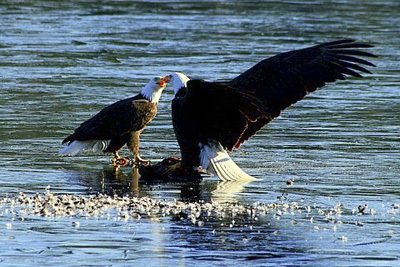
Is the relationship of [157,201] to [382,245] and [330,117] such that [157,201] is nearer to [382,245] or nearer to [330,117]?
[382,245]

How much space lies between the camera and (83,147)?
1009cm

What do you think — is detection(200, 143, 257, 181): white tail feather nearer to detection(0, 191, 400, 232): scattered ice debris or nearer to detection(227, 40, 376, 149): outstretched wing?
detection(227, 40, 376, 149): outstretched wing

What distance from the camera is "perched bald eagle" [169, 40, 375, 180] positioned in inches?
360

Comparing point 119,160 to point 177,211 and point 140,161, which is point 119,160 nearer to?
point 140,161

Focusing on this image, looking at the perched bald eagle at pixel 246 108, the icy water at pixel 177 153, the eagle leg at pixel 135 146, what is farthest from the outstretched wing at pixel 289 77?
the eagle leg at pixel 135 146

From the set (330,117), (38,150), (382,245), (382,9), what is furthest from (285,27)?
(382,245)

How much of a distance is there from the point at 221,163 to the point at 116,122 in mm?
1323

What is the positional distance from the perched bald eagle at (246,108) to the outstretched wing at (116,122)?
0.84 meters

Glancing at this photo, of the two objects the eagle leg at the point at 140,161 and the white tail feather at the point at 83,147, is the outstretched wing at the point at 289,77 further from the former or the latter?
the white tail feather at the point at 83,147

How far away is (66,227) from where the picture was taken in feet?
23.6

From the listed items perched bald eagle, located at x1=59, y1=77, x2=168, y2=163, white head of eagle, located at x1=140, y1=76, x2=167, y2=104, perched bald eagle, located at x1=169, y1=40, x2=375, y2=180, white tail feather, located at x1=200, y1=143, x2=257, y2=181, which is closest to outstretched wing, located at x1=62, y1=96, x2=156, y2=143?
perched bald eagle, located at x1=59, y1=77, x2=168, y2=163

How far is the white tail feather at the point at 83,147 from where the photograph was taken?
32.8ft

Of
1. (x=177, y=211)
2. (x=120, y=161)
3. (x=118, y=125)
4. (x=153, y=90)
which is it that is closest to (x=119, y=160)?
(x=120, y=161)

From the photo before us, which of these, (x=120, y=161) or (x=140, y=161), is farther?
(x=120, y=161)
